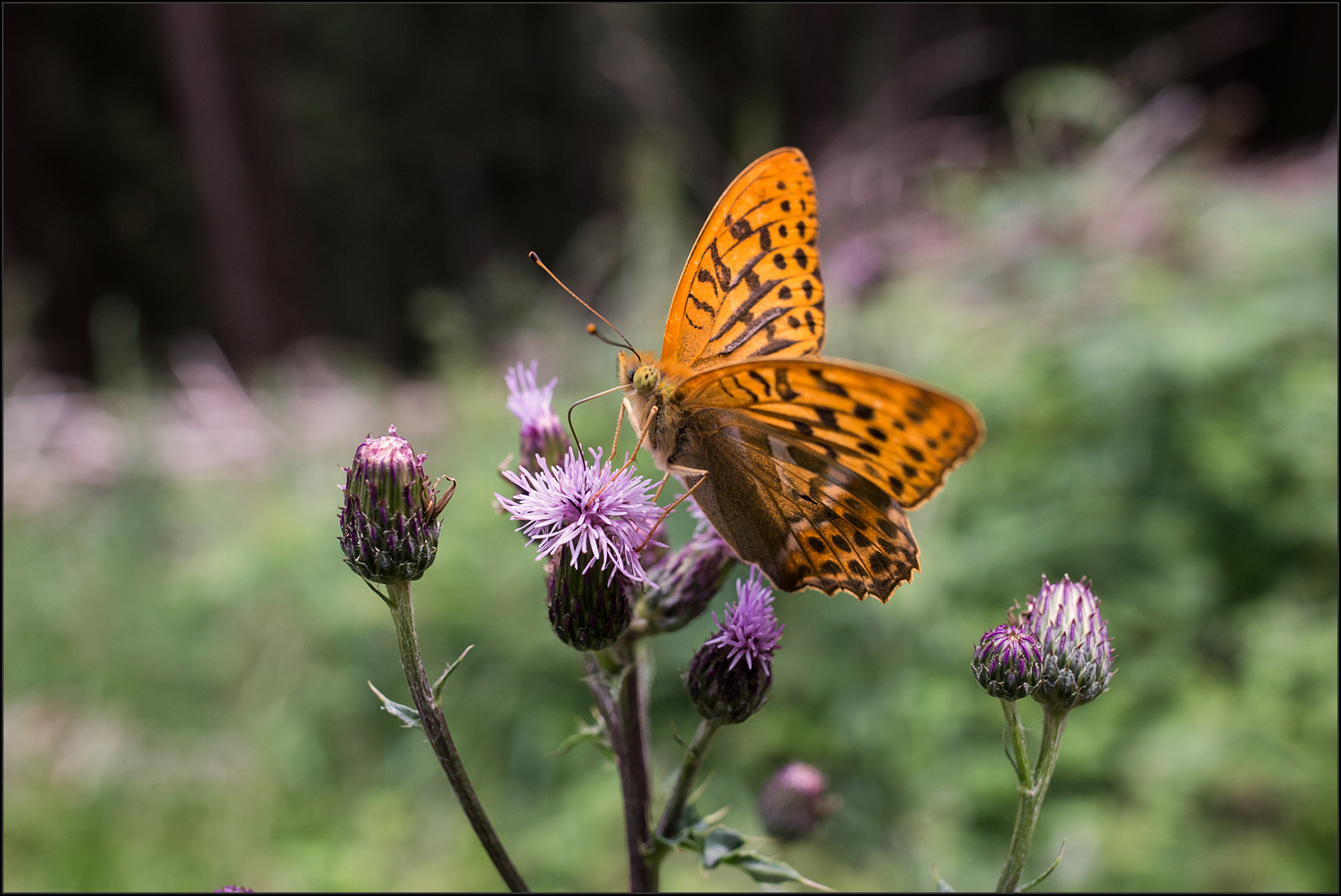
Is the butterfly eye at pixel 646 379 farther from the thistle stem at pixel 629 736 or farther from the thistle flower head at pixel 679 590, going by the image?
the thistle stem at pixel 629 736

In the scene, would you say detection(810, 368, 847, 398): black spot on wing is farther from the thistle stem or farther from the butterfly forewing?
the thistle stem

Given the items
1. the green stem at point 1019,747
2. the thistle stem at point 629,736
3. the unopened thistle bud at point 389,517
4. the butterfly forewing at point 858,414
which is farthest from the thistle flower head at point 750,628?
the unopened thistle bud at point 389,517

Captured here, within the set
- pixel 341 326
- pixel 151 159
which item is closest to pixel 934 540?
pixel 151 159

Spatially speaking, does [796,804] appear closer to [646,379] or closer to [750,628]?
[750,628]

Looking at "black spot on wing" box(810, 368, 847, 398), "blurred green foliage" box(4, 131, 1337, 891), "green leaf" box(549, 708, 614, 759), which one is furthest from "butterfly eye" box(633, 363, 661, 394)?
"blurred green foliage" box(4, 131, 1337, 891)

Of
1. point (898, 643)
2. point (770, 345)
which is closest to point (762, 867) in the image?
point (770, 345)

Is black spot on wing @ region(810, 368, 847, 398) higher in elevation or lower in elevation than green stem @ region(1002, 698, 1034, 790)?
higher
